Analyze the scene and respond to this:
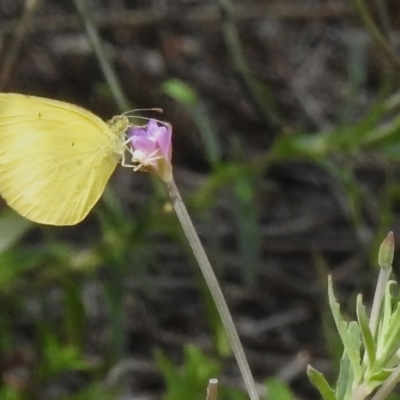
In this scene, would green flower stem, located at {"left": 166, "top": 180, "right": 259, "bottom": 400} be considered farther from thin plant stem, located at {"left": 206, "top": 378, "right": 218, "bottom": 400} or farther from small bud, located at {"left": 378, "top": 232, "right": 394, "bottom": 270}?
small bud, located at {"left": 378, "top": 232, "right": 394, "bottom": 270}

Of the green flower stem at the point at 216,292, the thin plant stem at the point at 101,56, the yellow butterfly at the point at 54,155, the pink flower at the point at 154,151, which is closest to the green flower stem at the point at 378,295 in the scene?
the green flower stem at the point at 216,292

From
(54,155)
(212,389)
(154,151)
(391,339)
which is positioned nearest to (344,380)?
(391,339)

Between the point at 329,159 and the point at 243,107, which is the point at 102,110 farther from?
the point at 329,159

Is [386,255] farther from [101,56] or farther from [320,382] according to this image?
[101,56]

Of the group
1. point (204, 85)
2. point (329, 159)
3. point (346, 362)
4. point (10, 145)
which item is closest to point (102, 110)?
point (204, 85)

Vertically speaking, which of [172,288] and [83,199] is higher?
[172,288]

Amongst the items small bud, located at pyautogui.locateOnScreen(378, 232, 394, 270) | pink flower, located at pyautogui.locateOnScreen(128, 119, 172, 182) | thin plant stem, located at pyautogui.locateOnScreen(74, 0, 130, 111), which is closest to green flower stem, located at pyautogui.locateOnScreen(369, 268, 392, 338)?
small bud, located at pyautogui.locateOnScreen(378, 232, 394, 270)
